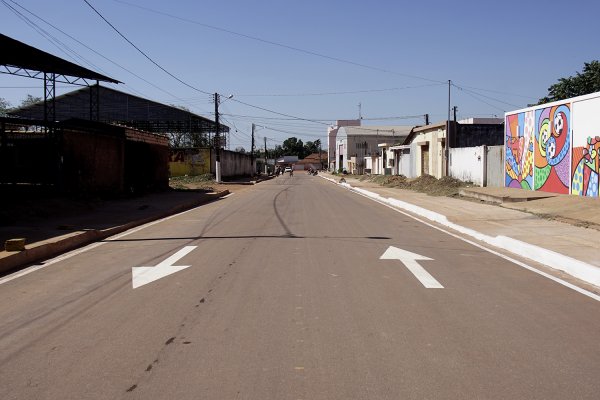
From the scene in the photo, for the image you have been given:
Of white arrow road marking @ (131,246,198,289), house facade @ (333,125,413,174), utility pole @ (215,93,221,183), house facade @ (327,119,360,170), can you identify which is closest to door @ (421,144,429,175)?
Result: utility pole @ (215,93,221,183)

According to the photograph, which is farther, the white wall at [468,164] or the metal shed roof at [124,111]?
the metal shed roof at [124,111]

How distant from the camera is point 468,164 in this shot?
1355 inches

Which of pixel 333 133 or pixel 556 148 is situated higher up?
pixel 333 133

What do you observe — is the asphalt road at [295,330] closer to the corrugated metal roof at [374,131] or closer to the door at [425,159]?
the door at [425,159]

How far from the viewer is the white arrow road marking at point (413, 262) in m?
8.45

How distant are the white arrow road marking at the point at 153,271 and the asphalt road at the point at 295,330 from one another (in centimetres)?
10

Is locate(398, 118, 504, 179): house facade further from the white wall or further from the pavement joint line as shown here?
the pavement joint line

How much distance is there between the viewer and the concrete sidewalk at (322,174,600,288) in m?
10.1

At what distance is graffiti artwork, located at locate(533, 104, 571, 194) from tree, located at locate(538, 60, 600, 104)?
2118cm

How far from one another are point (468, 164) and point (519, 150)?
7.11m

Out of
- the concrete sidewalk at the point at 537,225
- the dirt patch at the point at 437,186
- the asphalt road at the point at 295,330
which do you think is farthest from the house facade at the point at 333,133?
the asphalt road at the point at 295,330

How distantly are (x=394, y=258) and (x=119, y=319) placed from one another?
5646 mm

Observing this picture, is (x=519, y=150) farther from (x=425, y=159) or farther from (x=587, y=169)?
(x=425, y=159)

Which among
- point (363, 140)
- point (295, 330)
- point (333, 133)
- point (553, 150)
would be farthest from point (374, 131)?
point (295, 330)
